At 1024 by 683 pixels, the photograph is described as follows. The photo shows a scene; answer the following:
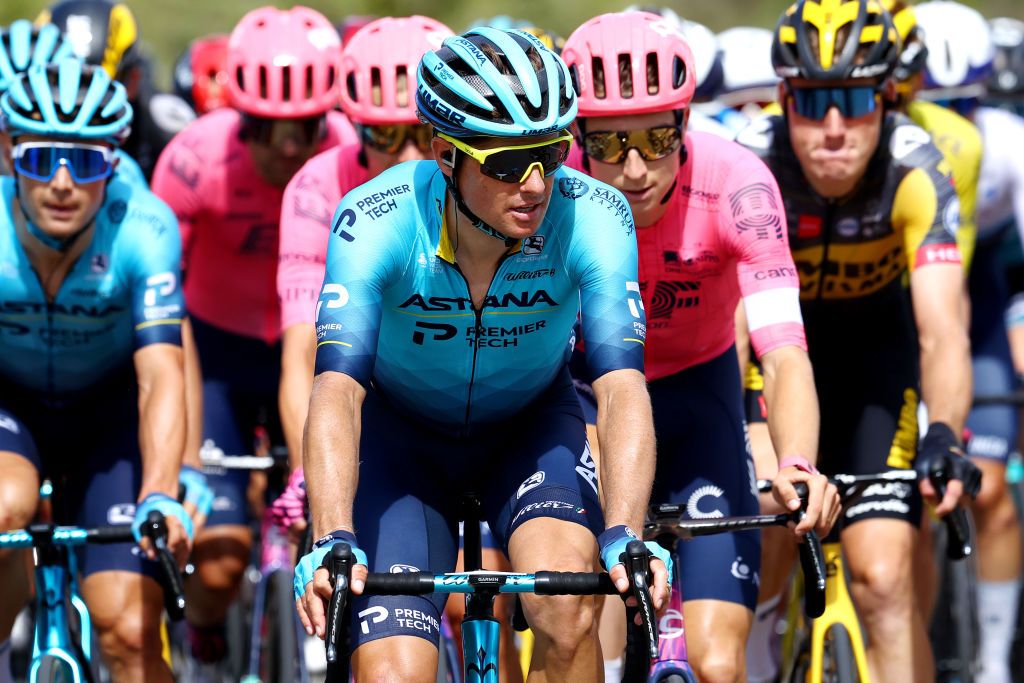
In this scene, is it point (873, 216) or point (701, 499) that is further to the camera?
point (873, 216)

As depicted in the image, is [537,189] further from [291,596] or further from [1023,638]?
[1023,638]

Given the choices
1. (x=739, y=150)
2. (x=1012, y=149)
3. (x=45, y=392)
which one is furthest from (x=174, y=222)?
(x=1012, y=149)

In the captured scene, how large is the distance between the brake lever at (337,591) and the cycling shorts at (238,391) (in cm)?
408

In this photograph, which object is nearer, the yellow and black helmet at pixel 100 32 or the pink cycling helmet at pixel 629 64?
the pink cycling helmet at pixel 629 64

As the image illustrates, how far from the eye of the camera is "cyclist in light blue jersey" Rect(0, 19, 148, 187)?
7.83 meters

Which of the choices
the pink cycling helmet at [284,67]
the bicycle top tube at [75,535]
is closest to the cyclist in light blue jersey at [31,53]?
the pink cycling helmet at [284,67]

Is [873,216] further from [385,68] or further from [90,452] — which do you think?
[90,452]

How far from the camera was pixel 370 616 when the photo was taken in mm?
4949

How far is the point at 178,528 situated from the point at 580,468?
172 centimetres

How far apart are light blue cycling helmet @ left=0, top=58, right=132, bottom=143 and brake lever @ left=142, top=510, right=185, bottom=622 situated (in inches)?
63.3

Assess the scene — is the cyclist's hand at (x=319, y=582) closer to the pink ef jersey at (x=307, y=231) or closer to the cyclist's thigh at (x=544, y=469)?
the cyclist's thigh at (x=544, y=469)

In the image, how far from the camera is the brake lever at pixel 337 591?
4457mm

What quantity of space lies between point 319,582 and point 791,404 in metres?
2.12

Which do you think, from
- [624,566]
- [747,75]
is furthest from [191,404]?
[747,75]
